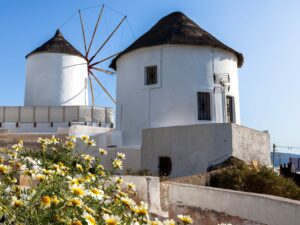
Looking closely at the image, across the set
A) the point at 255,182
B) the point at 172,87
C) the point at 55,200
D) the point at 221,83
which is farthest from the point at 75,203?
the point at 221,83

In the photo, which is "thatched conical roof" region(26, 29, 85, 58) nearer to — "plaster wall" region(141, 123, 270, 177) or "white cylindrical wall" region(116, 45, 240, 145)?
"white cylindrical wall" region(116, 45, 240, 145)

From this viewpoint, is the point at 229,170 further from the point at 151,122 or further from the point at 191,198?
the point at 151,122

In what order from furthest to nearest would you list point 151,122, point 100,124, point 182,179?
point 100,124, point 151,122, point 182,179

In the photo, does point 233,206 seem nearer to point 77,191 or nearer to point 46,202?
point 77,191

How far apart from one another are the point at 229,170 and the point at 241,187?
743mm

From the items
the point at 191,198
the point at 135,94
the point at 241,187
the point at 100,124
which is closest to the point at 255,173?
the point at 241,187

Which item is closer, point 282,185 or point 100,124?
point 282,185

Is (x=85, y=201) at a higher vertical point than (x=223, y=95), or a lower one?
lower

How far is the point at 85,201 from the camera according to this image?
2699mm

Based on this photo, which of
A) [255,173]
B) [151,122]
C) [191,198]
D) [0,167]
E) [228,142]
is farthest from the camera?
[151,122]

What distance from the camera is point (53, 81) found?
26156 mm

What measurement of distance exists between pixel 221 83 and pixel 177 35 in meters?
3.04

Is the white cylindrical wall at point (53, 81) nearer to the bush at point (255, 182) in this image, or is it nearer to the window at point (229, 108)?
the window at point (229, 108)

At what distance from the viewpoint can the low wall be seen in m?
4.71
